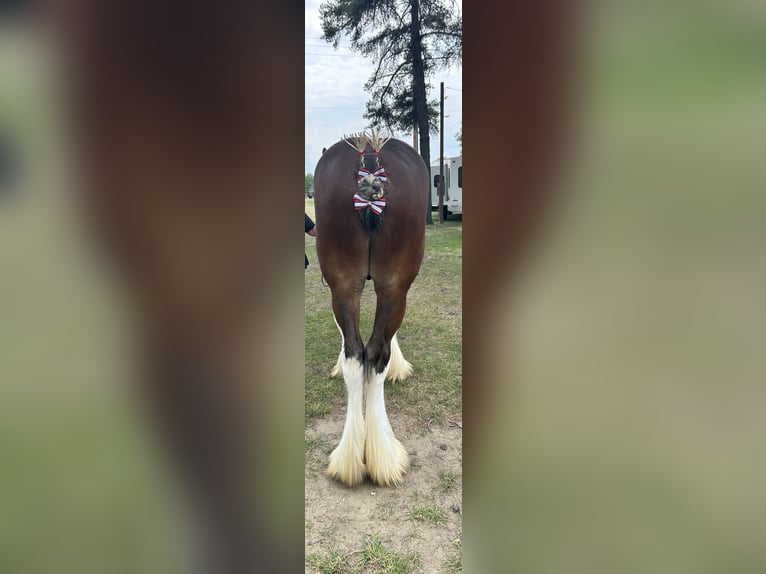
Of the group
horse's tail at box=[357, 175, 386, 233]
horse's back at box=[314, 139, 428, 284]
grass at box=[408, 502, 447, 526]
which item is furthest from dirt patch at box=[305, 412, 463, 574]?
horse's tail at box=[357, 175, 386, 233]

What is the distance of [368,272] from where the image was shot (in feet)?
4.92

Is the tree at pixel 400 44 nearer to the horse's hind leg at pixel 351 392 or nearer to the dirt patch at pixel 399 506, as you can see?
the dirt patch at pixel 399 506

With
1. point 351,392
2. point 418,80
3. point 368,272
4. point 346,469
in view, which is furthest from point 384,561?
point 418,80

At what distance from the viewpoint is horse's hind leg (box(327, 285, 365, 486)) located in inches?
53.2

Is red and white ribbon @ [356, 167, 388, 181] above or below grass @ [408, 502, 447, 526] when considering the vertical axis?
above

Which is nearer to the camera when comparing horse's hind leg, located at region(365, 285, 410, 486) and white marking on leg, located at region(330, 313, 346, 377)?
horse's hind leg, located at region(365, 285, 410, 486)

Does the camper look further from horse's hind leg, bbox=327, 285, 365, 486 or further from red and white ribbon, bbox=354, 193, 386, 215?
horse's hind leg, bbox=327, 285, 365, 486

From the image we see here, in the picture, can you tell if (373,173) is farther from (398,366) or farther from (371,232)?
(398,366)

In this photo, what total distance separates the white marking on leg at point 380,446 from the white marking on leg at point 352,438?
0.03 metres
